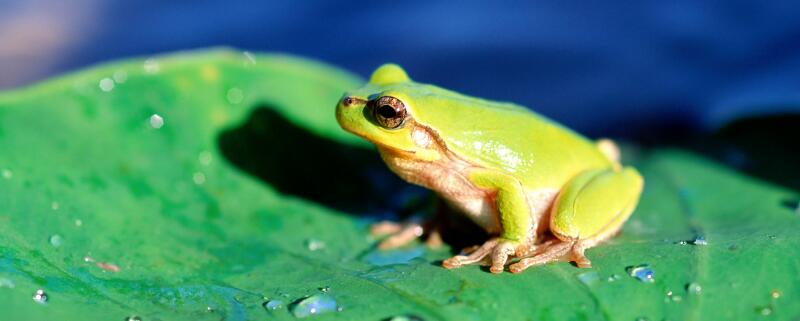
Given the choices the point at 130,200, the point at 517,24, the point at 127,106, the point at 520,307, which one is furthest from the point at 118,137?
the point at 517,24

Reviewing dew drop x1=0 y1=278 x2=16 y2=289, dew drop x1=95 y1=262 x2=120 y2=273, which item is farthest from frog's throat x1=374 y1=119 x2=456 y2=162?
dew drop x1=0 y1=278 x2=16 y2=289

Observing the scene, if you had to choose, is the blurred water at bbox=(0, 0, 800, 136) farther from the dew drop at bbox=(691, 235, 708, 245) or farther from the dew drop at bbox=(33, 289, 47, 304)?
the dew drop at bbox=(33, 289, 47, 304)

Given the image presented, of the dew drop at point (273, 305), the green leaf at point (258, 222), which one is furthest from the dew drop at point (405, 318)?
the dew drop at point (273, 305)

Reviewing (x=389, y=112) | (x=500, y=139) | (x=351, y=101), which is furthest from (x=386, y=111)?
(x=500, y=139)

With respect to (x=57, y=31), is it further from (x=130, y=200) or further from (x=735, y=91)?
(x=735, y=91)

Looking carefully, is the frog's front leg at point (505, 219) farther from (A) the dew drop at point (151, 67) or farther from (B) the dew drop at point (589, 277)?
(A) the dew drop at point (151, 67)

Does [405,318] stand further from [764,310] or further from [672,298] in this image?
[764,310]
